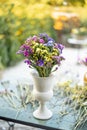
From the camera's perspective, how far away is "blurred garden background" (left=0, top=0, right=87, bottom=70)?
14.2ft

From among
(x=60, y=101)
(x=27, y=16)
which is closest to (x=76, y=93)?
(x=60, y=101)

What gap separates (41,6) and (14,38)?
1.05 m

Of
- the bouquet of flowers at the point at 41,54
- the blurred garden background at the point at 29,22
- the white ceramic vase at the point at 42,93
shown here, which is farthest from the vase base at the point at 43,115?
the blurred garden background at the point at 29,22

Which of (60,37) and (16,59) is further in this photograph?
(60,37)

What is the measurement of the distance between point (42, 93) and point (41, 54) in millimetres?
257

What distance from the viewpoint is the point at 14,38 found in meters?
4.59

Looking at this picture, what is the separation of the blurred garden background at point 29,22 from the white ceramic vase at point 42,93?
167 centimetres

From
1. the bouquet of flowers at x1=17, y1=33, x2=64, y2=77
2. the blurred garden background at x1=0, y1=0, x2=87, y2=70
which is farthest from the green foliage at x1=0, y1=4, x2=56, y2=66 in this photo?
the bouquet of flowers at x1=17, y1=33, x2=64, y2=77

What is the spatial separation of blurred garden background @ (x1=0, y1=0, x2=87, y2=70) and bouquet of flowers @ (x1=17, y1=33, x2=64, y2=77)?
159 cm

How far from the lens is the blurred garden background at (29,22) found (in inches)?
171

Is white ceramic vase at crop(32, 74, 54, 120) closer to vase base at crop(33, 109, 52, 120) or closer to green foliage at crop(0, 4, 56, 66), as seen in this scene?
vase base at crop(33, 109, 52, 120)

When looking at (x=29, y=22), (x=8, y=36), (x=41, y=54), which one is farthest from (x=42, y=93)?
(x=29, y=22)

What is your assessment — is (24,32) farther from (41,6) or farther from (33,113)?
(33,113)

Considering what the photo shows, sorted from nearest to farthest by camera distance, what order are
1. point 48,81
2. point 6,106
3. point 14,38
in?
point 48,81 < point 6,106 < point 14,38
